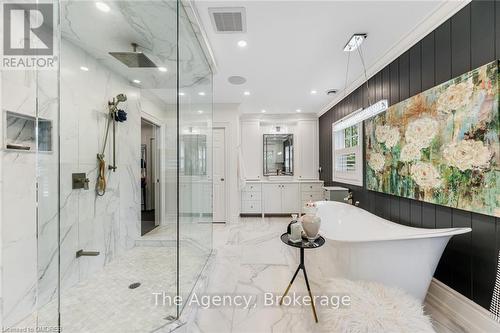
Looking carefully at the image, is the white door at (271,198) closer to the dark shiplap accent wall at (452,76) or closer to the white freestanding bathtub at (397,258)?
the dark shiplap accent wall at (452,76)

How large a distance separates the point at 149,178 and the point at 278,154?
2993 millimetres

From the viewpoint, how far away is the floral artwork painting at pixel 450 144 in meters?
1.38

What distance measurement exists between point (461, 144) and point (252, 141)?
387 centimetres

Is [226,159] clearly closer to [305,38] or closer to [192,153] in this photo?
[192,153]

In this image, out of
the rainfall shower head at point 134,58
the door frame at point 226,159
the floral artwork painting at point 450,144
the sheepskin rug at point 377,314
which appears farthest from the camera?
the door frame at point 226,159

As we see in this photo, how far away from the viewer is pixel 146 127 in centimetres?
300

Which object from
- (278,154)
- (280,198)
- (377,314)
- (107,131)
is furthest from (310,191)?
(107,131)

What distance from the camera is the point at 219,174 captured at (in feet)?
14.0

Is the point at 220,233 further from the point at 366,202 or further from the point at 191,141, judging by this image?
the point at 366,202

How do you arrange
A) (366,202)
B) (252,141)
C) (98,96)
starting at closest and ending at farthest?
(98,96)
(366,202)
(252,141)

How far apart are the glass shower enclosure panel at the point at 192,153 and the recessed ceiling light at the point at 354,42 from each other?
1594mm

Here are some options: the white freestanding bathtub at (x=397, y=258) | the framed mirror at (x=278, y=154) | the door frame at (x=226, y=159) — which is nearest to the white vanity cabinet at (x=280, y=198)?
the framed mirror at (x=278, y=154)

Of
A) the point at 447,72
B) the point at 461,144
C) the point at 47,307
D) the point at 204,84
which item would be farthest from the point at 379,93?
the point at 47,307

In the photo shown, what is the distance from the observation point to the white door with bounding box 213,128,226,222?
4.27 m
